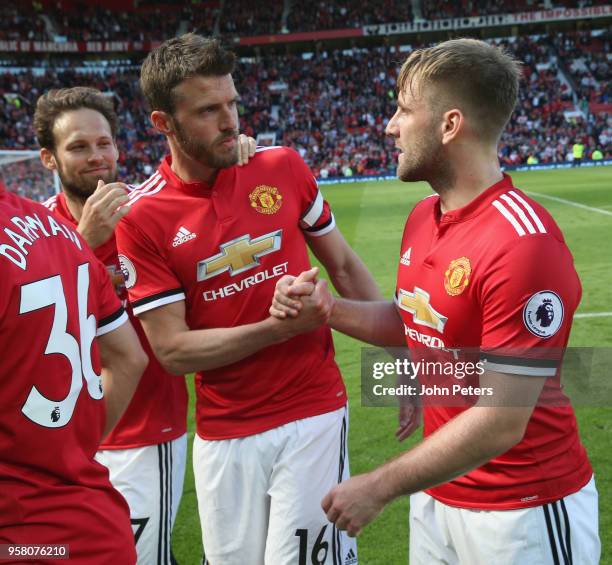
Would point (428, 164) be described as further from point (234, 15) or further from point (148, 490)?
point (234, 15)

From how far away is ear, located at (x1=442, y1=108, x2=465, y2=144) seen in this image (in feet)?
7.27

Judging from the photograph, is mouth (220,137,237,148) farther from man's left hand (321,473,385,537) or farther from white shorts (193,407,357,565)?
man's left hand (321,473,385,537)

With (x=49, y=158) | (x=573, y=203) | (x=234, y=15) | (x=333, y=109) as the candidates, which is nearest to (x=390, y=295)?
(x=49, y=158)

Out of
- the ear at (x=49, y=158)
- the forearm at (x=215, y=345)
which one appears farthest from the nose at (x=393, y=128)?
the ear at (x=49, y=158)

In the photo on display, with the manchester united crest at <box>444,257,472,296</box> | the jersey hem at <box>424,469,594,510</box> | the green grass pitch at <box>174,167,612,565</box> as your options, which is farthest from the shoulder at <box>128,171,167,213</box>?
the green grass pitch at <box>174,167,612,565</box>

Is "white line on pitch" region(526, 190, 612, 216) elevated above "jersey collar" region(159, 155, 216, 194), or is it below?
above

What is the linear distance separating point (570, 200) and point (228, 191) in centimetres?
1682

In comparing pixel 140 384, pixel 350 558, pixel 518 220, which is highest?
pixel 518 220

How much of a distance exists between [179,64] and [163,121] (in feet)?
0.83

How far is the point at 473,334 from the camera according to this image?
217 centimetres

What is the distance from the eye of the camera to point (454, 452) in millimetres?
1931

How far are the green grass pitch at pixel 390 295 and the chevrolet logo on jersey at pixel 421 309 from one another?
6.56ft

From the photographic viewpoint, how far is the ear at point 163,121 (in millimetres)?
2941

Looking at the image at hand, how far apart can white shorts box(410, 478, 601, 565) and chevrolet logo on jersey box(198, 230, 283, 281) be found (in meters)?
1.27
